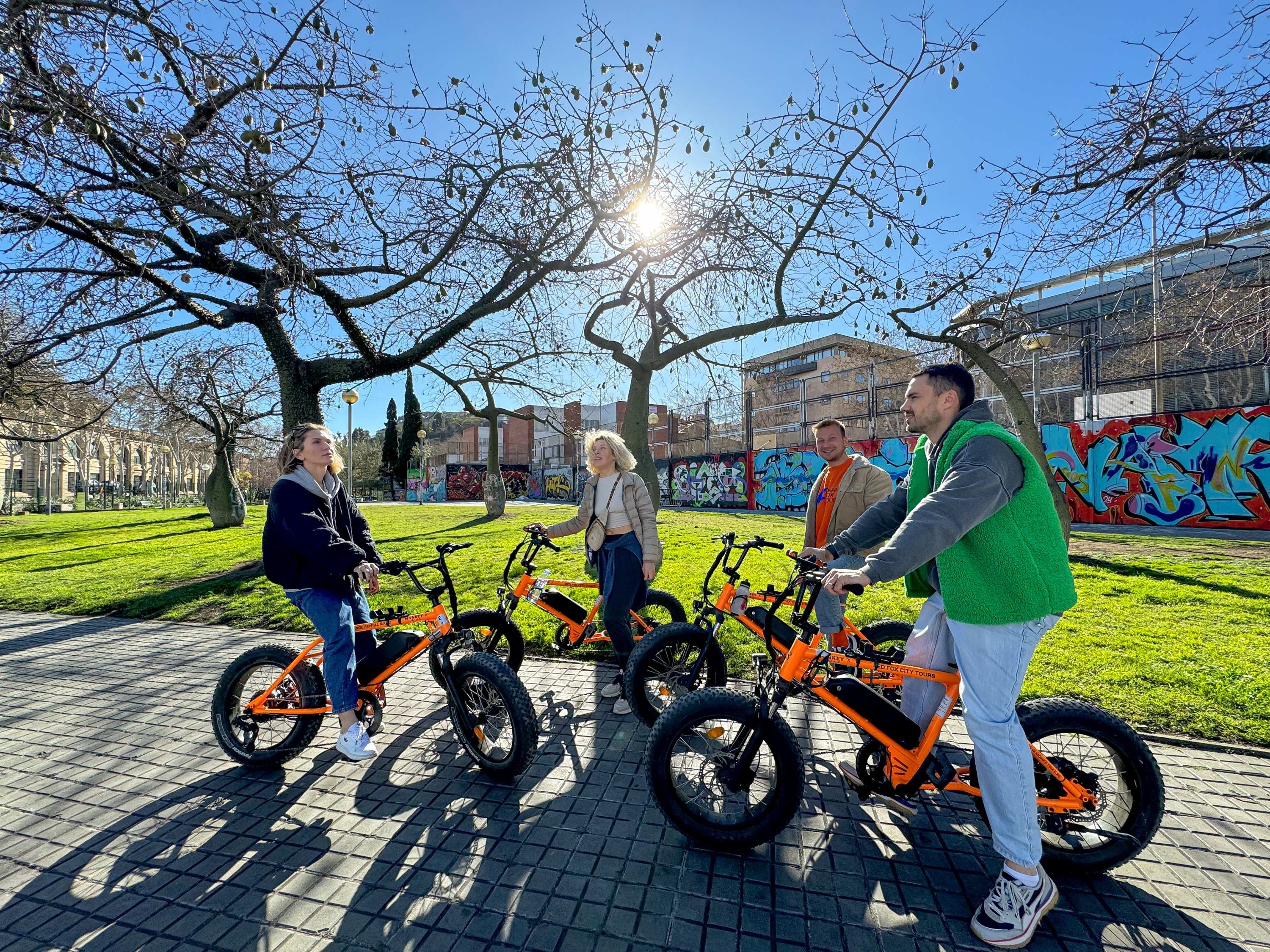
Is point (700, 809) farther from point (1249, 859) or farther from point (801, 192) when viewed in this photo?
point (801, 192)

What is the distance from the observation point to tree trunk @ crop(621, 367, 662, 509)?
9.15m

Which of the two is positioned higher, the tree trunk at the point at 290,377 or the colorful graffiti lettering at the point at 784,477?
the tree trunk at the point at 290,377

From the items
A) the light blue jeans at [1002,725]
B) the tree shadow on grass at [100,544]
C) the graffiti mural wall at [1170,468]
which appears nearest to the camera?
the light blue jeans at [1002,725]

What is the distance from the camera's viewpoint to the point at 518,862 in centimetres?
250

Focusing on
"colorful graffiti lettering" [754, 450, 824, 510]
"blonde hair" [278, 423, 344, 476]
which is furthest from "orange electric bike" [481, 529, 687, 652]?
"colorful graffiti lettering" [754, 450, 824, 510]

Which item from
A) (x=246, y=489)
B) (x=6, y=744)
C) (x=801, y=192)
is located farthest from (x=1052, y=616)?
(x=246, y=489)

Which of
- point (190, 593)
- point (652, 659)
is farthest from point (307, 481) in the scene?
point (190, 593)

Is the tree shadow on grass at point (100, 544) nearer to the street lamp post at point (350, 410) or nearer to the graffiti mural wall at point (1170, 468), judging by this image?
the street lamp post at point (350, 410)

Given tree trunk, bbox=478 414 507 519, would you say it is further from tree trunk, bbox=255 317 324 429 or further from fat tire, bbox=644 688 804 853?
fat tire, bbox=644 688 804 853

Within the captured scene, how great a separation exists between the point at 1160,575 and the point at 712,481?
19519mm

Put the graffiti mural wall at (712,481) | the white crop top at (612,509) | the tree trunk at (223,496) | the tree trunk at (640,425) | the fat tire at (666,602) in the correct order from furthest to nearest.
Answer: the graffiti mural wall at (712,481) → the tree trunk at (223,496) → the tree trunk at (640,425) → the fat tire at (666,602) → the white crop top at (612,509)

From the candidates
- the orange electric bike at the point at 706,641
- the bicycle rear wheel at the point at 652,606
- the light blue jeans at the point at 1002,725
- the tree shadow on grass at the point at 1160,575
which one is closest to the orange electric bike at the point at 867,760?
the light blue jeans at the point at 1002,725

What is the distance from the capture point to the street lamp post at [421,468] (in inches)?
1843

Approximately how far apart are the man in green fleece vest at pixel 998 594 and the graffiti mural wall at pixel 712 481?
75.4 ft
